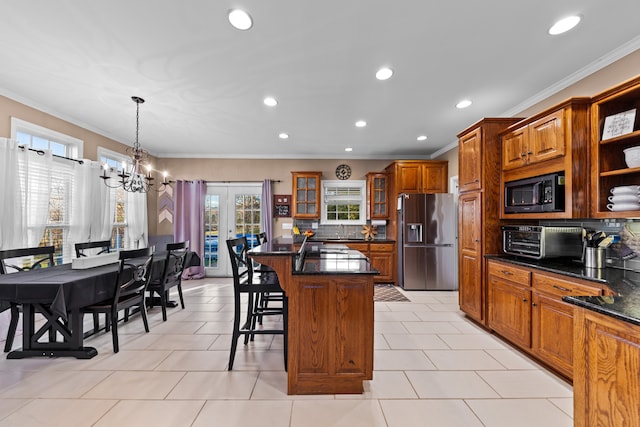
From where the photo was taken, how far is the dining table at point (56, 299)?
6.97 ft

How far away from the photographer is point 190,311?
3676 millimetres

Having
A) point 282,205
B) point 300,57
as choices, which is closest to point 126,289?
point 300,57

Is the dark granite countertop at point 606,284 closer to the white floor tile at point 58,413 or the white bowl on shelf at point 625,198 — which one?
the white bowl on shelf at point 625,198

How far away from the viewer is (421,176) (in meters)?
5.06

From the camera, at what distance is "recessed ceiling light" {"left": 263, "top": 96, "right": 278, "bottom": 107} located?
121 inches

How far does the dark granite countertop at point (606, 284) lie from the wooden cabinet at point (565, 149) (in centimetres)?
44

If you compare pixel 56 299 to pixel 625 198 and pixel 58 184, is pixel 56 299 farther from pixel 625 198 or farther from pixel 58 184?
pixel 625 198

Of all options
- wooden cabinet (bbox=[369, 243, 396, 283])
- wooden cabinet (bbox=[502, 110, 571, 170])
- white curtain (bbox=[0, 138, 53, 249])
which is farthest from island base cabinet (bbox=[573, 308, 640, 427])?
white curtain (bbox=[0, 138, 53, 249])

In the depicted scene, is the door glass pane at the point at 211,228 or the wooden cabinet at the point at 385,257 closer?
the wooden cabinet at the point at 385,257

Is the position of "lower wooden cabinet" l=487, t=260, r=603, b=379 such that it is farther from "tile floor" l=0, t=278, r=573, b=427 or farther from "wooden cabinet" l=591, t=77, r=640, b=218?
"wooden cabinet" l=591, t=77, r=640, b=218

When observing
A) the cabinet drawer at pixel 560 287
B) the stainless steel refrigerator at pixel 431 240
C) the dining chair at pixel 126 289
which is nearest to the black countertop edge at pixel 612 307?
the cabinet drawer at pixel 560 287

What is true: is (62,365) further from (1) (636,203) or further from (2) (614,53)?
(2) (614,53)

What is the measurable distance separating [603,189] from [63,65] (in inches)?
186

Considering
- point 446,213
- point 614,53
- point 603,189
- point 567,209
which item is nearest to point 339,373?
point 567,209
